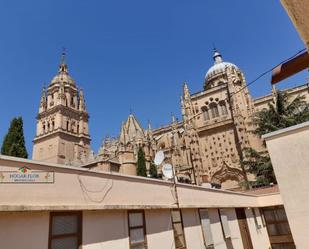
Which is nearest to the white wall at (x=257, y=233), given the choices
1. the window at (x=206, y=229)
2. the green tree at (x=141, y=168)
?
the window at (x=206, y=229)

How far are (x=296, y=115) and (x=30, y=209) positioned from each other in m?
27.4

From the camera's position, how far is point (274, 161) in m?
11.9

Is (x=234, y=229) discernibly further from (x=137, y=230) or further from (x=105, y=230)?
(x=105, y=230)

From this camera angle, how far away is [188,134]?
4328cm

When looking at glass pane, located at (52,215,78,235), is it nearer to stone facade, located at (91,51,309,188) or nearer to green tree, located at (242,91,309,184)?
green tree, located at (242,91,309,184)

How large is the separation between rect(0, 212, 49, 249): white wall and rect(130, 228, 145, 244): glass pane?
3004mm

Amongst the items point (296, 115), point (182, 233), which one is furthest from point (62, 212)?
point (296, 115)

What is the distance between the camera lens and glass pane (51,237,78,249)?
616 centimetres

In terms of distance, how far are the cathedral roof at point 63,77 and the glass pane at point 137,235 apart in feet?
169

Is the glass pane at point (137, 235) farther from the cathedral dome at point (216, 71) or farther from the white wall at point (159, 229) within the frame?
the cathedral dome at point (216, 71)

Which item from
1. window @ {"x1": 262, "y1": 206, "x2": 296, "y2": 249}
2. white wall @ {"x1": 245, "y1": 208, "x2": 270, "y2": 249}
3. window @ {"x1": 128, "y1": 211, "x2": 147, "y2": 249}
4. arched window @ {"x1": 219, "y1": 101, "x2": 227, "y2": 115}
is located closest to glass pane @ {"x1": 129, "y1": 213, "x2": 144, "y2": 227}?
window @ {"x1": 128, "y1": 211, "x2": 147, "y2": 249}

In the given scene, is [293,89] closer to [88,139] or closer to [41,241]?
[88,139]

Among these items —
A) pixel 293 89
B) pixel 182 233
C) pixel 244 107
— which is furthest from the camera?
pixel 293 89

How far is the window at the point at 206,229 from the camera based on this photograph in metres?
11.8
